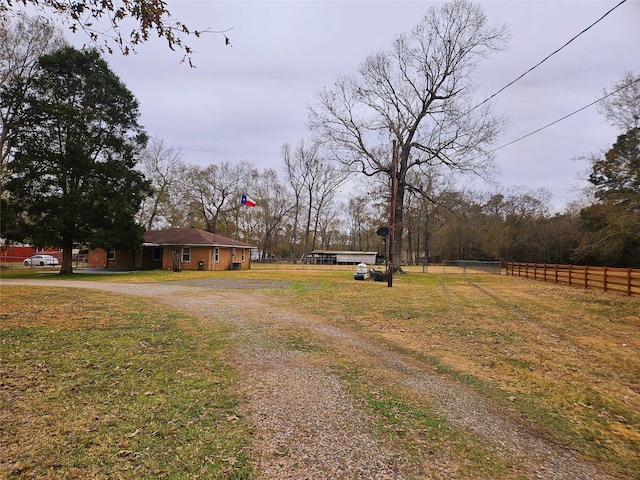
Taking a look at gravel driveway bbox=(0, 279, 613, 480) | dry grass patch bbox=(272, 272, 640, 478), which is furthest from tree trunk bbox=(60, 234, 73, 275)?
gravel driveway bbox=(0, 279, 613, 480)

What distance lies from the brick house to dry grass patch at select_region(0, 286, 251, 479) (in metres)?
20.7

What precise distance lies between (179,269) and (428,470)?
25.7m

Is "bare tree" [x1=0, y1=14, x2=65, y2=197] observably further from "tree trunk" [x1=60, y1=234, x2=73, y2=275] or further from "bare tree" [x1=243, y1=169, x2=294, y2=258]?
"bare tree" [x1=243, y1=169, x2=294, y2=258]

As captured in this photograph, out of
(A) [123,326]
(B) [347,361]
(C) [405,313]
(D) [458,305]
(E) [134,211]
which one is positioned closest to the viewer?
(B) [347,361]

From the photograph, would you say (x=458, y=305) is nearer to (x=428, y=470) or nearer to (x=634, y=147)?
(x=428, y=470)

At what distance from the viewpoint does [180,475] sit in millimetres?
2482

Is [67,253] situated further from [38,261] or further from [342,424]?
[342,424]

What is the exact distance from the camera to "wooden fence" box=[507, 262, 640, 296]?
15034 mm

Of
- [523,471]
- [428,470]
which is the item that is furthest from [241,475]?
[523,471]

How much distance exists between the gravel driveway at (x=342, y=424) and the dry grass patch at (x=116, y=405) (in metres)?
0.30

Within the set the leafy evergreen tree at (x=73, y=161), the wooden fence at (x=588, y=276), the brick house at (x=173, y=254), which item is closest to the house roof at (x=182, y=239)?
the brick house at (x=173, y=254)

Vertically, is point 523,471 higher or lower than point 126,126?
lower

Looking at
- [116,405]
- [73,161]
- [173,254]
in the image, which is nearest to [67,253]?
[73,161]

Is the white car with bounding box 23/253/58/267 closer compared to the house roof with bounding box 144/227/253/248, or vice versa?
the house roof with bounding box 144/227/253/248
